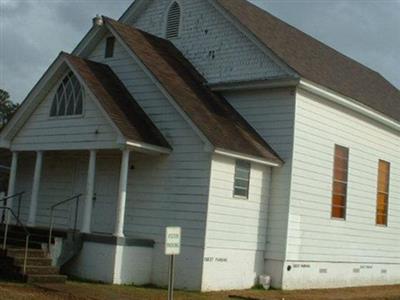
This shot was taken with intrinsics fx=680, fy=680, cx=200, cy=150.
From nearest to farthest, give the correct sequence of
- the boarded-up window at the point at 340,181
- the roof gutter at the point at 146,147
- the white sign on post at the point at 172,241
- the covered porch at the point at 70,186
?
the white sign on post at the point at 172,241, the roof gutter at the point at 146,147, the covered porch at the point at 70,186, the boarded-up window at the point at 340,181

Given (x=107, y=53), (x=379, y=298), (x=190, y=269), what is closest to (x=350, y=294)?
(x=379, y=298)

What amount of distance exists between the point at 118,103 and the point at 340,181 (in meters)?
7.96

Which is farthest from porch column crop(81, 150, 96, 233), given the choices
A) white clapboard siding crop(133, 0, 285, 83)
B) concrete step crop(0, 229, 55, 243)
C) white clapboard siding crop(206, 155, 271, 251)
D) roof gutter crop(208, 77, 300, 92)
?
white clapboard siding crop(133, 0, 285, 83)

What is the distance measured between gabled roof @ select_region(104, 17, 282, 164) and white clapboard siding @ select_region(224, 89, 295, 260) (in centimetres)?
28

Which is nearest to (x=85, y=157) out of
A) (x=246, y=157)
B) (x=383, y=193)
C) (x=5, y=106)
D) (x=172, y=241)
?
(x=246, y=157)

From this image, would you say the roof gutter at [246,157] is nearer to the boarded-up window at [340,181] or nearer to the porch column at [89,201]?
the boarded-up window at [340,181]

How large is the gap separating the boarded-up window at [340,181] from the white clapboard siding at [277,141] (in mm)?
2747

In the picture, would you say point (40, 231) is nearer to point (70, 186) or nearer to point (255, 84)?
point (70, 186)

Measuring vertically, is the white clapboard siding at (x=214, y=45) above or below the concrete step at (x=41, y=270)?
above

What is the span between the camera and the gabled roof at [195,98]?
18.4 metres

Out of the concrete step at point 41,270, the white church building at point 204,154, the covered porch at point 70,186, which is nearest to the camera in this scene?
the concrete step at point 41,270

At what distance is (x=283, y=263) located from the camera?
19.5 metres

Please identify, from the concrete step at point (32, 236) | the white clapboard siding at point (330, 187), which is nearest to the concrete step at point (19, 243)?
the concrete step at point (32, 236)

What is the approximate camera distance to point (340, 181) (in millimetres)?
22219
